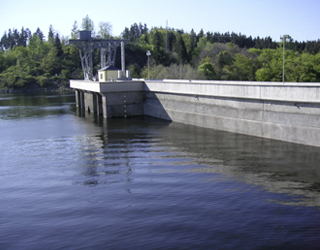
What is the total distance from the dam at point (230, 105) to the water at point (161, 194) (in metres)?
1.29

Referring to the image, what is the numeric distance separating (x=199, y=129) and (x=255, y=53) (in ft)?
259

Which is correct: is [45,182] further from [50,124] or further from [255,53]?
[255,53]

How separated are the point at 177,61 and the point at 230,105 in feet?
281

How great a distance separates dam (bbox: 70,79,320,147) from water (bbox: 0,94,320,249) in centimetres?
129

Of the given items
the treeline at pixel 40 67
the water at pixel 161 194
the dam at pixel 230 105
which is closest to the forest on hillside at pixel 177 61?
the treeline at pixel 40 67

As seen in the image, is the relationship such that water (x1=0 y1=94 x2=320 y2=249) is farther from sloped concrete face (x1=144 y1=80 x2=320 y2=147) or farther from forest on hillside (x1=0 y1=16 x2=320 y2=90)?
forest on hillside (x1=0 y1=16 x2=320 y2=90)

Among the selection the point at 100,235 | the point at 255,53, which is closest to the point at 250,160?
the point at 100,235

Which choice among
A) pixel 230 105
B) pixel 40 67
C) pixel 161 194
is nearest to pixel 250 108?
pixel 230 105

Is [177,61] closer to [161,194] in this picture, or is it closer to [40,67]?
[40,67]

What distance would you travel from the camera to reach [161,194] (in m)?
14.4

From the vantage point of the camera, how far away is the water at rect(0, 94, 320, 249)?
35.7 feet

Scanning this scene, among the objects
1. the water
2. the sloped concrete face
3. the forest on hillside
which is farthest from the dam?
the forest on hillside

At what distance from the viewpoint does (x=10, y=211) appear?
1330cm

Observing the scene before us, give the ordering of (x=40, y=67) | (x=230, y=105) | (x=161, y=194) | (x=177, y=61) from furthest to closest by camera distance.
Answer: (x=40, y=67) → (x=177, y=61) → (x=230, y=105) → (x=161, y=194)
